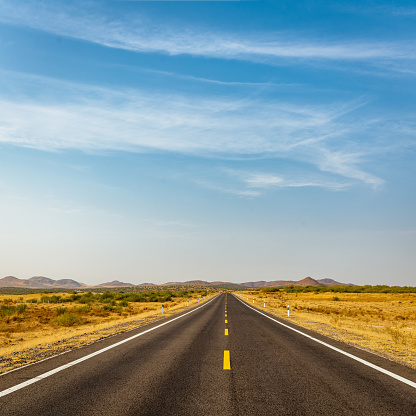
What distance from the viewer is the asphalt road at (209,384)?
5242 mm

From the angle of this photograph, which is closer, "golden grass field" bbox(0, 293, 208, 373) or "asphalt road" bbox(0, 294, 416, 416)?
"asphalt road" bbox(0, 294, 416, 416)

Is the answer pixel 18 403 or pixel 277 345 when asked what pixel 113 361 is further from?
pixel 277 345

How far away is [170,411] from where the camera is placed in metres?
5.05

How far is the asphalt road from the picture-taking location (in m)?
5.24

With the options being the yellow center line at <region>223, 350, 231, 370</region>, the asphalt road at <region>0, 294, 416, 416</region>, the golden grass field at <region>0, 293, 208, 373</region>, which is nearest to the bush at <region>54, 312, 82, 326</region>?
the golden grass field at <region>0, 293, 208, 373</region>

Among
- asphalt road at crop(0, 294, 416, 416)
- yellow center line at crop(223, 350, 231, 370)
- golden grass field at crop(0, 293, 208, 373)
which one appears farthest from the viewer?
golden grass field at crop(0, 293, 208, 373)

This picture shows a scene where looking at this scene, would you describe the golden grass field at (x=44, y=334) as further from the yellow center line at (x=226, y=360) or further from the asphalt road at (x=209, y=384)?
the yellow center line at (x=226, y=360)

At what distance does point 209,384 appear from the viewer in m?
6.64

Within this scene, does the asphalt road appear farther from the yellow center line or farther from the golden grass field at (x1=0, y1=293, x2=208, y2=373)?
the golden grass field at (x1=0, y1=293, x2=208, y2=373)

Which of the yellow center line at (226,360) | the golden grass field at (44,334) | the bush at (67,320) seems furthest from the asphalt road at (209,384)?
the bush at (67,320)

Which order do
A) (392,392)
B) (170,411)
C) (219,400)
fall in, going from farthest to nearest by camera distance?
(392,392) < (219,400) < (170,411)

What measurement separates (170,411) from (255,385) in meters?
2.18

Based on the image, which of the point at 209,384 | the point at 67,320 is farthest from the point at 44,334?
the point at 209,384

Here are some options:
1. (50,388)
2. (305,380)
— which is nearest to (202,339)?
(305,380)
